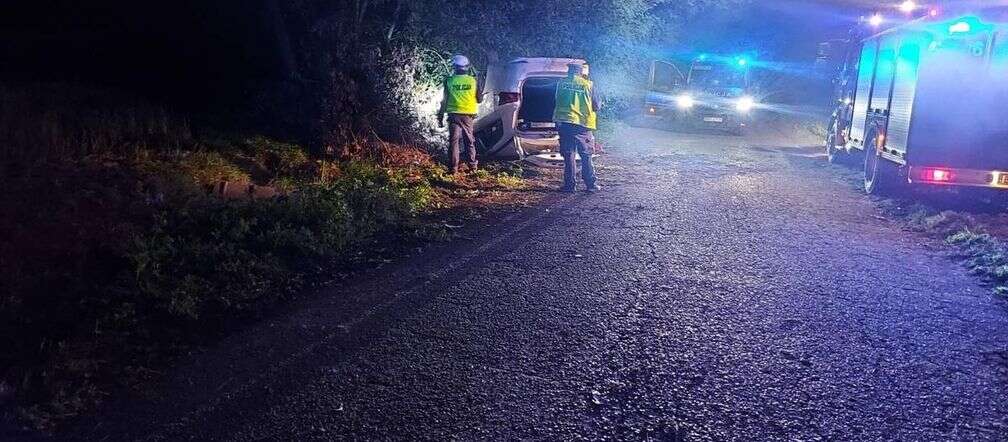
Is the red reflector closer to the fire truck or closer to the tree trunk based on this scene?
the fire truck

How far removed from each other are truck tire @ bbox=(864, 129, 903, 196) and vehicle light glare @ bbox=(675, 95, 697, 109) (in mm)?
9452

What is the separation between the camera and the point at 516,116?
11.3 meters

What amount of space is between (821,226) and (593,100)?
3.35m

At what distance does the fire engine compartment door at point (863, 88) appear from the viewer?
490 inches

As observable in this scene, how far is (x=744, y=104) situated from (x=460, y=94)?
12477mm

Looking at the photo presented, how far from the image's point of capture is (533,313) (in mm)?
4887

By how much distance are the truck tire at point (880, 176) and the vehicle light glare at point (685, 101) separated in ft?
31.0

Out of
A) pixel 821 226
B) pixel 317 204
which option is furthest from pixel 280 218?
pixel 821 226

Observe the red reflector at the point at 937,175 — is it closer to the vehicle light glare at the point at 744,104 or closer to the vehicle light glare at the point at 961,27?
the vehicle light glare at the point at 961,27

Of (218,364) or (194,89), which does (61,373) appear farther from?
(194,89)

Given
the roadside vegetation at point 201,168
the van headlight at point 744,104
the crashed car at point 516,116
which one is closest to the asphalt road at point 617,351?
the roadside vegetation at point 201,168

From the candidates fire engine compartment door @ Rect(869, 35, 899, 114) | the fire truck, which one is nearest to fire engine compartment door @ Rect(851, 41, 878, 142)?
fire engine compartment door @ Rect(869, 35, 899, 114)

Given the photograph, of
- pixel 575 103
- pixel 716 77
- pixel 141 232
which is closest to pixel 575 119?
pixel 575 103

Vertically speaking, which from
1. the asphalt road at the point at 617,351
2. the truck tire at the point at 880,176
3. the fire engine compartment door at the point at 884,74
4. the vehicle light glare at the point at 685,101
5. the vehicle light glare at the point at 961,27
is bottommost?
the asphalt road at the point at 617,351
